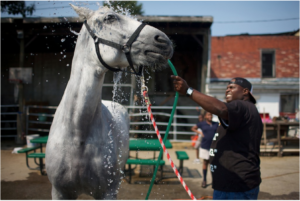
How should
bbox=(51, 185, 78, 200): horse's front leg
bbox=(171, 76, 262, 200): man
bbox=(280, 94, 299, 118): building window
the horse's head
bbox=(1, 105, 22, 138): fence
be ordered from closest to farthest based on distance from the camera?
the horse's head < bbox=(171, 76, 262, 200): man < bbox=(51, 185, 78, 200): horse's front leg < bbox=(280, 94, 299, 118): building window < bbox=(1, 105, 22, 138): fence

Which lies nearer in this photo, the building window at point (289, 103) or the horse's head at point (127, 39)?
the horse's head at point (127, 39)

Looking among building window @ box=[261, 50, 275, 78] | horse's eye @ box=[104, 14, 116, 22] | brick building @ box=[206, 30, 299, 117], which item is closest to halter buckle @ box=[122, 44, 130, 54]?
horse's eye @ box=[104, 14, 116, 22]

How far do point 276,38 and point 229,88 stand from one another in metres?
11.4

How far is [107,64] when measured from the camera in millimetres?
1764

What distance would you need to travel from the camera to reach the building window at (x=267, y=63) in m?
11.3

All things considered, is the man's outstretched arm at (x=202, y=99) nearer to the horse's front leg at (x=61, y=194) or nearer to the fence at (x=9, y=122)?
the horse's front leg at (x=61, y=194)

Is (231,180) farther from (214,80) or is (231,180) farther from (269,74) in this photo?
(269,74)

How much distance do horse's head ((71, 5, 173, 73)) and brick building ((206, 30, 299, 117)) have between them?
30.4ft

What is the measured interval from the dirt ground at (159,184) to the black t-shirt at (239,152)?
6.96ft

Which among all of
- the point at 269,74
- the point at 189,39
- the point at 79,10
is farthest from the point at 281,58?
the point at 79,10

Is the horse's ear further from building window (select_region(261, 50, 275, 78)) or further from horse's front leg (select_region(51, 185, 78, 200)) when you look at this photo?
building window (select_region(261, 50, 275, 78))

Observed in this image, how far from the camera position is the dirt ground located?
404 centimetres

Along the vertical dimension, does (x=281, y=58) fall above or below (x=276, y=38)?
below

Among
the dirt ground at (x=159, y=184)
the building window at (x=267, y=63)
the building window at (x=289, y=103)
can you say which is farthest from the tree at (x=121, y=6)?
the building window at (x=267, y=63)
